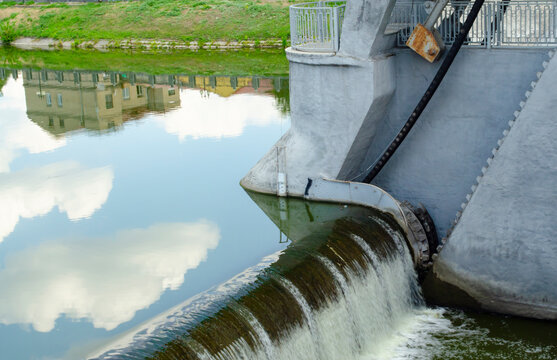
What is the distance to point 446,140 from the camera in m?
12.6

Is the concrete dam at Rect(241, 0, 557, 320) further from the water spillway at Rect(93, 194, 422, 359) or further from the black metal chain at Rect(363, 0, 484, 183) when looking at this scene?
the water spillway at Rect(93, 194, 422, 359)

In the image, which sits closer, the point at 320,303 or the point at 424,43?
the point at 320,303

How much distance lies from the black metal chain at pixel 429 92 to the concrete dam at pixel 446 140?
0.20ft

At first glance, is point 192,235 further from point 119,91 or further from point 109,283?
point 119,91

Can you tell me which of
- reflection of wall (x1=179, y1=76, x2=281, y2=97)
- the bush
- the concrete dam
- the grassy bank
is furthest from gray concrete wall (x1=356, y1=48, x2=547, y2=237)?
the bush

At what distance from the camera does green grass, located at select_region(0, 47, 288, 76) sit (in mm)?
28969

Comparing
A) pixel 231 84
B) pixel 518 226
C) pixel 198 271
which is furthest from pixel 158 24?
pixel 518 226

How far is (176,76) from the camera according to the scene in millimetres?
27188

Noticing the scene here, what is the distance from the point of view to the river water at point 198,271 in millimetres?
9047

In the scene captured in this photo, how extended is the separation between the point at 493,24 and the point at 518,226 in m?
3.00

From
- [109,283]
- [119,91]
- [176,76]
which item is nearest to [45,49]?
[176,76]

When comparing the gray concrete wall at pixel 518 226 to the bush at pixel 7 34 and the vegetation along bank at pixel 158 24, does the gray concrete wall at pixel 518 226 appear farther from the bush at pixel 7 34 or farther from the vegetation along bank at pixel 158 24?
Result: the bush at pixel 7 34

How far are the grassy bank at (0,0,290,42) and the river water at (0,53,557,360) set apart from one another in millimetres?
19340

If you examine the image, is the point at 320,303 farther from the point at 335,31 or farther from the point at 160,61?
the point at 160,61
